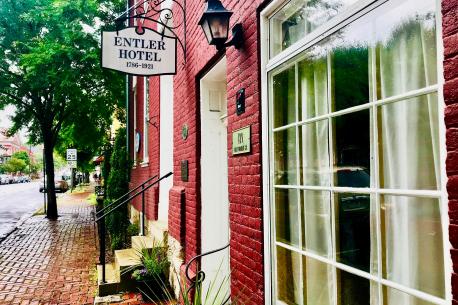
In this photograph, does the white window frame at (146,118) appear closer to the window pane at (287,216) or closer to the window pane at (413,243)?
the window pane at (287,216)

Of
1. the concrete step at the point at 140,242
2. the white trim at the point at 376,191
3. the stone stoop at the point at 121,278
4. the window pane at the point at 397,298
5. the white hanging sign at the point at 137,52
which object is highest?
the white hanging sign at the point at 137,52

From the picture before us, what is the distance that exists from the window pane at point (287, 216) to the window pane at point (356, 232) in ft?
1.36

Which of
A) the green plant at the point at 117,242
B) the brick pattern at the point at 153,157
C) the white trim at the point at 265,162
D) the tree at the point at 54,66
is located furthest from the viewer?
the tree at the point at 54,66

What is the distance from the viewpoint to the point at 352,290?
193cm

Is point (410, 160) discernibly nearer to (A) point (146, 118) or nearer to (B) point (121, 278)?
(B) point (121, 278)

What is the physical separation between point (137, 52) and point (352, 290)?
3.62 metres

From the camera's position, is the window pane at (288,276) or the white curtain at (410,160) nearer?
the white curtain at (410,160)

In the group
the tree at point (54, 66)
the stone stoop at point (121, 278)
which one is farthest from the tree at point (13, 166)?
the stone stoop at point (121, 278)

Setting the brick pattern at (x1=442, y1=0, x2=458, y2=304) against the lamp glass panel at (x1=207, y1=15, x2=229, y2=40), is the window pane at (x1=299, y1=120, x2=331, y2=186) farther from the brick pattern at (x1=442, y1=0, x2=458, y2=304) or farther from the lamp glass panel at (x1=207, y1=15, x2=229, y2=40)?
the lamp glass panel at (x1=207, y1=15, x2=229, y2=40)

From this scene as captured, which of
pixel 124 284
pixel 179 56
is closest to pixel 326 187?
pixel 179 56

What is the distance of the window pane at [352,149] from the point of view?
1.86 m

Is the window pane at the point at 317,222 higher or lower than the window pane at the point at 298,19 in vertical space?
lower

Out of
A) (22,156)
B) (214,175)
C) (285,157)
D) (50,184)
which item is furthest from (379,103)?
(22,156)

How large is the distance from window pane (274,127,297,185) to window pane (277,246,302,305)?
473mm
